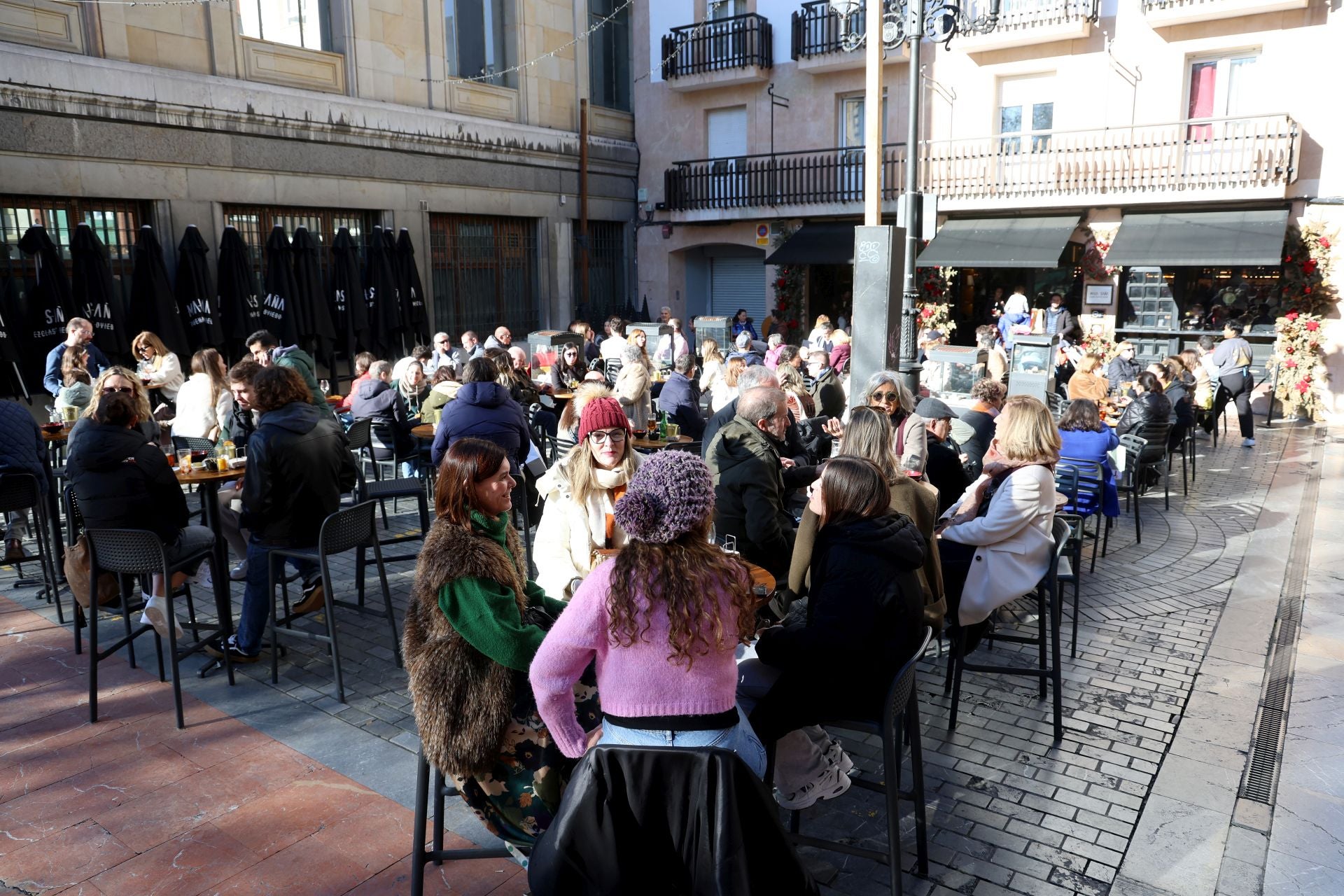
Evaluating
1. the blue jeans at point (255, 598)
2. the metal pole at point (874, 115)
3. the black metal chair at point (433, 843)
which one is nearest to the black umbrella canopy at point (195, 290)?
the blue jeans at point (255, 598)

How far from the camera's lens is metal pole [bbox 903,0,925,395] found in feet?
30.1

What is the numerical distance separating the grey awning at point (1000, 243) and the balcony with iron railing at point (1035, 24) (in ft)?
10.1

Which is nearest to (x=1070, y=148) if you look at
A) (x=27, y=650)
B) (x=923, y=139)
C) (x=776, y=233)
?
(x=923, y=139)

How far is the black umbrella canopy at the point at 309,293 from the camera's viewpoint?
1308 cm

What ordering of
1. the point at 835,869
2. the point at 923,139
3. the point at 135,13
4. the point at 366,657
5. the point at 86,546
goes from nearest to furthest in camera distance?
the point at 835,869 < the point at 86,546 < the point at 366,657 < the point at 135,13 < the point at 923,139

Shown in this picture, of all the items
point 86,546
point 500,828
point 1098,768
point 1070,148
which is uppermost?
point 1070,148

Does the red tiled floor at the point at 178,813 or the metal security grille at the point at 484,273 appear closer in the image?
the red tiled floor at the point at 178,813

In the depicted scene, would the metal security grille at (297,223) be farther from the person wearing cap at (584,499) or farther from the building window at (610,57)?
the person wearing cap at (584,499)

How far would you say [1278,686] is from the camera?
5312mm

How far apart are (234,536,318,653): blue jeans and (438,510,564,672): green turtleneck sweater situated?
2.62 metres

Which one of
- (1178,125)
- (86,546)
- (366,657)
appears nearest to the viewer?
(86,546)

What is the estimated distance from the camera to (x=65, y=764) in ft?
14.2

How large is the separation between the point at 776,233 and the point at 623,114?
419 centimetres

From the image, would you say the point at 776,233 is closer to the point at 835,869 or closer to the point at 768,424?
the point at 768,424
